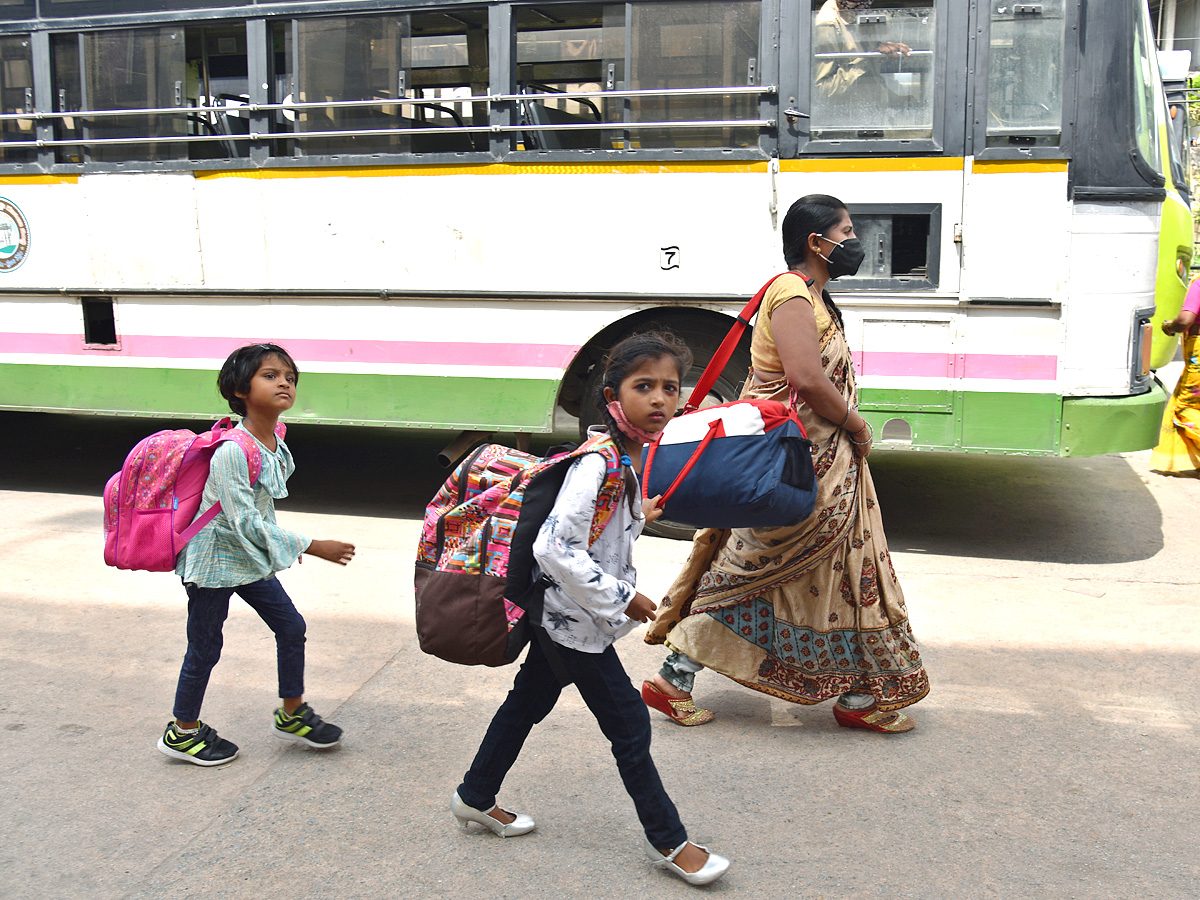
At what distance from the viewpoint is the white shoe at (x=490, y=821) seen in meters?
2.81

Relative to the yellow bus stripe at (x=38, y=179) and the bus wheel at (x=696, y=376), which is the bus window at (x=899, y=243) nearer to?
the bus wheel at (x=696, y=376)

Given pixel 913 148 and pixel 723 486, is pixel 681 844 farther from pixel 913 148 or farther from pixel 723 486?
pixel 913 148

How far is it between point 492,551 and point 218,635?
1.17 meters

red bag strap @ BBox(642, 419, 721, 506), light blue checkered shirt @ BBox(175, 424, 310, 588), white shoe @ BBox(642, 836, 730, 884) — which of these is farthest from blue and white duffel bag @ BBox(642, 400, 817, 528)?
light blue checkered shirt @ BBox(175, 424, 310, 588)

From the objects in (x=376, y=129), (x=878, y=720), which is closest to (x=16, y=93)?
(x=376, y=129)

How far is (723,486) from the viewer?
284 cm

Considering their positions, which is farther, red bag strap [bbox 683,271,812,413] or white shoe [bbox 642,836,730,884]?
red bag strap [bbox 683,271,812,413]

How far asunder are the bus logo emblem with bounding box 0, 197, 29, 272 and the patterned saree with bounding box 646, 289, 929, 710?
4.92 meters

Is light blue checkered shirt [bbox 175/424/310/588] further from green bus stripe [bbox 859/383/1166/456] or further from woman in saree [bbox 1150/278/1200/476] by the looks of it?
woman in saree [bbox 1150/278/1200/476]

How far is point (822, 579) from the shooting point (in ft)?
11.2

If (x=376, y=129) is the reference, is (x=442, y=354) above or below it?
below

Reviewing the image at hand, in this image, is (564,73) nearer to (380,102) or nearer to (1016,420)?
(380,102)

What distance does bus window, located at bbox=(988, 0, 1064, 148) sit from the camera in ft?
16.6

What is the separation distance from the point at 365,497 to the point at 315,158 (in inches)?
79.8
